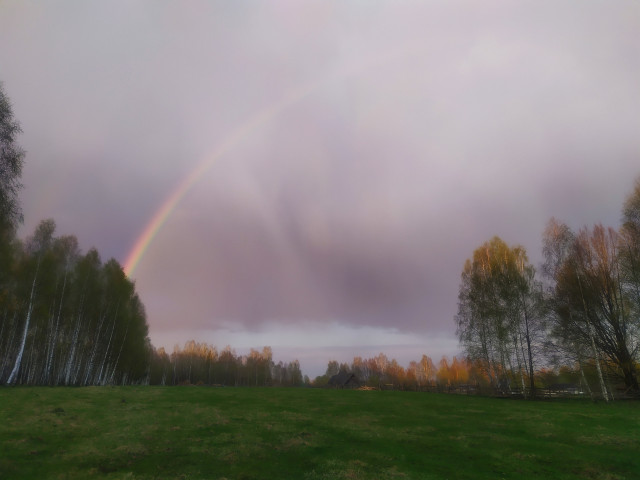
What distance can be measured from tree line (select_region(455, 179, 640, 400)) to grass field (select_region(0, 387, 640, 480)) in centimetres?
1286

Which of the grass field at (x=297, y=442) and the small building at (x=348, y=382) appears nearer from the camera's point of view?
the grass field at (x=297, y=442)

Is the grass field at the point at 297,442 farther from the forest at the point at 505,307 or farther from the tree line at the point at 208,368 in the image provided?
the tree line at the point at 208,368

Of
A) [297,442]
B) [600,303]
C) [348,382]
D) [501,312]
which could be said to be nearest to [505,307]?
[501,312]

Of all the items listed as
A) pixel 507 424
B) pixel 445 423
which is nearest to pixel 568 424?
pixel 507 424

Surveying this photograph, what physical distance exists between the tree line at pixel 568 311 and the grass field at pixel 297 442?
42.2 feet

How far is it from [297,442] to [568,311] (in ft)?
118

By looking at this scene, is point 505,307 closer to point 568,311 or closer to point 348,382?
point 568,311

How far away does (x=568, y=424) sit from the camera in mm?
21453

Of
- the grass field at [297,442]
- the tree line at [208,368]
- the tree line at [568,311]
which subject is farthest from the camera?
the tree line at [208,368]

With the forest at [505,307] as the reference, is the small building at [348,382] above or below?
below

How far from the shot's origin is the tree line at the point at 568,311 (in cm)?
3612

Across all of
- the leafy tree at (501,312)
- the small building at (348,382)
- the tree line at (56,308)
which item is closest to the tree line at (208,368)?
the small building at (348,382)

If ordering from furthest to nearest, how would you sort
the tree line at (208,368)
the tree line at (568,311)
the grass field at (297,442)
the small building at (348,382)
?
the tree line at (208,368) < the small building at (348,382) < the tree line at (568,311) < the grass field at (297,442)

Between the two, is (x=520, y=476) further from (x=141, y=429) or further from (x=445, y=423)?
(x=141, y=429)
